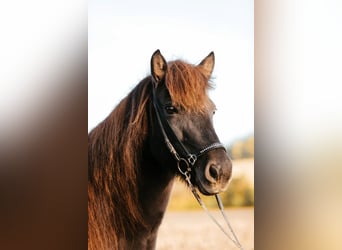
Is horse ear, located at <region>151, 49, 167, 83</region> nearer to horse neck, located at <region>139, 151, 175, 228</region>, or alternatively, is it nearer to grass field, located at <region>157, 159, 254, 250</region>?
horse neck, located at <region>139, 151, 175, 228</region>

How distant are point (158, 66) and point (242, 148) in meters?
0.64

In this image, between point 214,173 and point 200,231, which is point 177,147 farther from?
point 200,231

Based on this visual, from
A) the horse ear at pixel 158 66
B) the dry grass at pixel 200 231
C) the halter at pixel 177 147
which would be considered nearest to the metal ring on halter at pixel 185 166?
the halter at pixel 177 147

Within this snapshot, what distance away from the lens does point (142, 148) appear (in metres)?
2.29

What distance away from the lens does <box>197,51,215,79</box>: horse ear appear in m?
2.38

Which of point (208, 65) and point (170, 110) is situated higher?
point (208, 65)

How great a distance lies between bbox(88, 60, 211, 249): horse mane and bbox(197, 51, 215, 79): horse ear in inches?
4.9

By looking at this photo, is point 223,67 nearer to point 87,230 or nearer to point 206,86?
point 206,86

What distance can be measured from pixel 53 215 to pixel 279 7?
1660mm

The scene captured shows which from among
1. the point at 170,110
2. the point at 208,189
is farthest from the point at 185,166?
the point at 170,110

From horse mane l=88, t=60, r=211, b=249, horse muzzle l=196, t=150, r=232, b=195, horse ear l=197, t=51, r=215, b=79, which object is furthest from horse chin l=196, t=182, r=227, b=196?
horse ear l=197, t=51, r=215, b=79

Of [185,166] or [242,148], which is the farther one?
[242,148]

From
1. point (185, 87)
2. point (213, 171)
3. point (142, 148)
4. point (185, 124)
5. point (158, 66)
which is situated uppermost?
point (158, 66)

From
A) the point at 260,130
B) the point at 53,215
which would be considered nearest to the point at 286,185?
the point at 260,130
